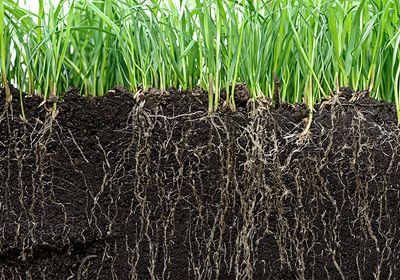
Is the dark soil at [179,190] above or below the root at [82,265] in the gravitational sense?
above

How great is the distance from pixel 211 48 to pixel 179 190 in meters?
0.31

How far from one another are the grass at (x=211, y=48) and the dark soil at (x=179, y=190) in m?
0.07

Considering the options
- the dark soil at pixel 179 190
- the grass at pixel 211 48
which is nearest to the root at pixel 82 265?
Answer: the dark soil at pixel 179 190

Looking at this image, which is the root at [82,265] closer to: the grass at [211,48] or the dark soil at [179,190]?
the dark soil at [179,190]

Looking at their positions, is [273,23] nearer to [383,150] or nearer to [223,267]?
[383,150]

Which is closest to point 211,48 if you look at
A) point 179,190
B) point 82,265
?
point 179,190

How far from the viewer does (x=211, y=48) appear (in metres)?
0.99

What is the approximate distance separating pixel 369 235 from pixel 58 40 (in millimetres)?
790

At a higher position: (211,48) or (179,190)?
(211,48)

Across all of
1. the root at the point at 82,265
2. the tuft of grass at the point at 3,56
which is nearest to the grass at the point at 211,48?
the tuft of grass at the point at 3,56

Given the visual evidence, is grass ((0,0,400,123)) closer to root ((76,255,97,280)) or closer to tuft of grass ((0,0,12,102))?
tuft of grass ((0,0,12,102))

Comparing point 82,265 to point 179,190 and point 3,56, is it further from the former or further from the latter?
point 3,56

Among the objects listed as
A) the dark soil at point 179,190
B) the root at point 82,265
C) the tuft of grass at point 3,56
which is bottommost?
the root at point 82,265

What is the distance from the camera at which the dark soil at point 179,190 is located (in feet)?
3.20
